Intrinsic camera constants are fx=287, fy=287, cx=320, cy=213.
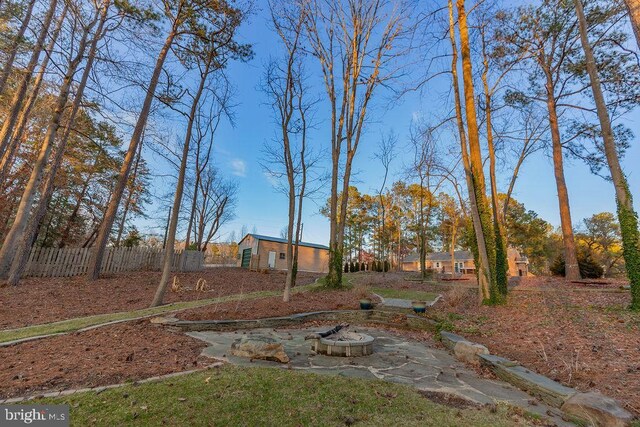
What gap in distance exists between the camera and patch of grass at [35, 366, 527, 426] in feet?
7.66

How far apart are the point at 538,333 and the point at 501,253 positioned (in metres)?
5.00

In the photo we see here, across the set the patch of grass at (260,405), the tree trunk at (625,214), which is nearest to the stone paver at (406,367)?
the patch of grass at (260,405)

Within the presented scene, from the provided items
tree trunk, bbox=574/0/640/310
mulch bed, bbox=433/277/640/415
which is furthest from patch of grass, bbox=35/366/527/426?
tree trunk, bbox=574/0/640/310

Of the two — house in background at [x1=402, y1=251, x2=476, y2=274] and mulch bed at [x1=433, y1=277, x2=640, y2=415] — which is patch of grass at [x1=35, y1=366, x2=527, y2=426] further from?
house in background at [x1=402, y1=251, x2=476, y2=274]

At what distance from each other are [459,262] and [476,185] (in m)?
32.9

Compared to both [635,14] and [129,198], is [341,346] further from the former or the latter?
[129,198]

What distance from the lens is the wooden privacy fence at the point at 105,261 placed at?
10938mm

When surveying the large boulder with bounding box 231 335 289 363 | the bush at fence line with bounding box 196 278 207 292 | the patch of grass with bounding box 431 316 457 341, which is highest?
the bush at fence line with bounding box 196 278 207 292

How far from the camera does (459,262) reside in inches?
1499

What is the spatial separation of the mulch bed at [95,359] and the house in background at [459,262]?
3239cm

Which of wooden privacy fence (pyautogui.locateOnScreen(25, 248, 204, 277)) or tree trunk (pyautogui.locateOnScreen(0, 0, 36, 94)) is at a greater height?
tree trunk (pyautogui.locateOnScreen(0, 0, 36, 94))

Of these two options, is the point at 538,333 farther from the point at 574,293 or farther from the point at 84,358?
the point at 84,358

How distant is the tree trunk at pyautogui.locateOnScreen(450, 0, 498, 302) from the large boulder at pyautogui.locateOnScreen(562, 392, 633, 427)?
232 inches

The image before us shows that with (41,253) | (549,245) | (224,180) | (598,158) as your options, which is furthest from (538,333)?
(549,245)
